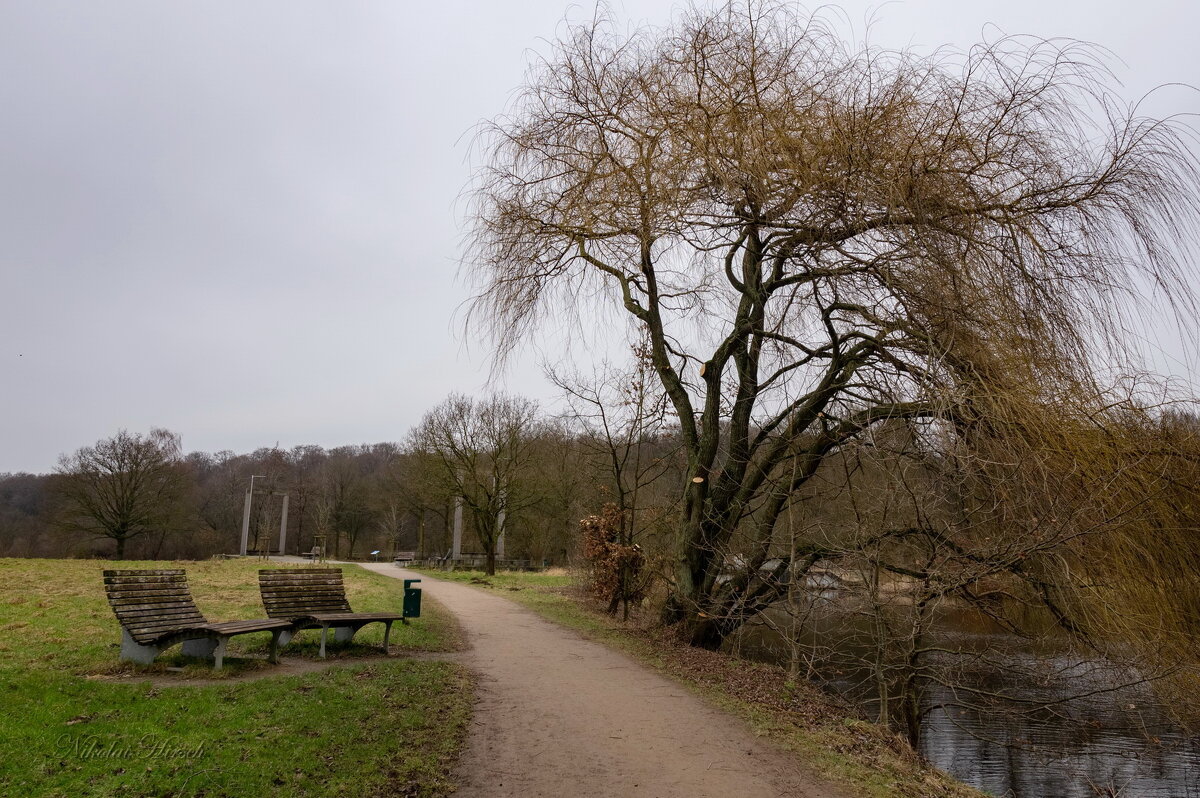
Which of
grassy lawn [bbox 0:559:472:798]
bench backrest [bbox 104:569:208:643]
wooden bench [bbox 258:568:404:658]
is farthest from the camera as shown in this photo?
wooden bench [bbox 258:568:404:658]

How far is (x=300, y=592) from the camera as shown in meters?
9.19

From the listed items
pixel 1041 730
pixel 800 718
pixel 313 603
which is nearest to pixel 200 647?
pixel 313 603

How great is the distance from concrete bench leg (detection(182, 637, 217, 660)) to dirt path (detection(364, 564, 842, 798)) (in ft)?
9.17

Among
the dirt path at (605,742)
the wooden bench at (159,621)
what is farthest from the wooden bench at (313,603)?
the dirt path at (605,742)

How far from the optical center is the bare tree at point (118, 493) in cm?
3878

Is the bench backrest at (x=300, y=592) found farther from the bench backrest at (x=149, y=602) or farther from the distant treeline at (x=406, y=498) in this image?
the distant treeline at (x=406, y=498)

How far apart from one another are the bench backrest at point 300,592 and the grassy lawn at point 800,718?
4144 mm

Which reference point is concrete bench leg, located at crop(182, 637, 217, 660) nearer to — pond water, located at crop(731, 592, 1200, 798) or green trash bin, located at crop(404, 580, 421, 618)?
green trash bin, located at crop(404, 580, 421, 618)

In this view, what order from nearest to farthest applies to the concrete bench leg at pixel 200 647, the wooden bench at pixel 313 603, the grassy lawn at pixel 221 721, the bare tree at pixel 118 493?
the grassy lawn at pixel 221 721
the concrete bench leg at pixel 200 647
the wooden bench at pixel 313 603
the bare tree at pixel 118 493

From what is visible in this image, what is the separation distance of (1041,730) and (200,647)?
1048cm

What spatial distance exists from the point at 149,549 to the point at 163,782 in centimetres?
4481

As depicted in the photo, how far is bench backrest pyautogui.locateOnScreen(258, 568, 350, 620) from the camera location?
8.70 m

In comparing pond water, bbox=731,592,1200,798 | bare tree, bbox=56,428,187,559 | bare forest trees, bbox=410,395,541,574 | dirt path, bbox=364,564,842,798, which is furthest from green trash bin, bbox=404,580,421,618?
bare tree, bbox=56,428,187,559

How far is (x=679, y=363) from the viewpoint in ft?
40.2
